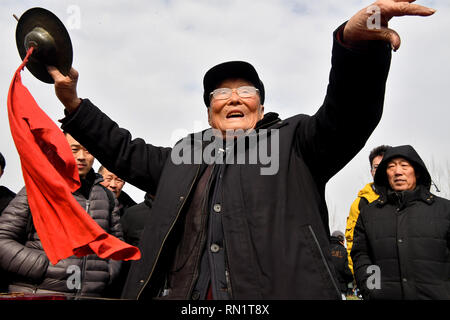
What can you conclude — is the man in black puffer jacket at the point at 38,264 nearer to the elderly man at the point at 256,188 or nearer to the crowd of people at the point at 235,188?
the crowd of people at the point at 235,188

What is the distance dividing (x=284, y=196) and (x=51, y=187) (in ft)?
4.27

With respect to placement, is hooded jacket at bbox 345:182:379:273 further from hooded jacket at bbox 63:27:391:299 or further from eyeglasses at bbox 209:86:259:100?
hooded jacket at bbox 63:27:391:299

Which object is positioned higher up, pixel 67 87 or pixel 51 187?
pixel 67 87

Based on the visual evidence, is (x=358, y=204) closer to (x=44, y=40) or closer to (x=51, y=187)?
(x=51, y=187)

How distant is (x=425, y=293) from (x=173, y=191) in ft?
8.76

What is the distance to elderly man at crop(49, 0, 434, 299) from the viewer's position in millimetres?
2059

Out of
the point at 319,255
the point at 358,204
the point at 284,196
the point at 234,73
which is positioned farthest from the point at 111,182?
the point at 319,255

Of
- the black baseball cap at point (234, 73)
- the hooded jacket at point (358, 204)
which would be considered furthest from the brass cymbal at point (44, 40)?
the hooded jacket at point (358, 204)

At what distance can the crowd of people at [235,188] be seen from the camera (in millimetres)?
2070

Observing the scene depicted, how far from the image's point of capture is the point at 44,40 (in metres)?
2.64

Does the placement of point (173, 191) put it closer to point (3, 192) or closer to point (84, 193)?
point (84, 193)

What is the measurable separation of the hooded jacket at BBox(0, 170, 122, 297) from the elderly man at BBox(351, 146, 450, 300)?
250 cm

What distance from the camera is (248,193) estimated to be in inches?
91.3

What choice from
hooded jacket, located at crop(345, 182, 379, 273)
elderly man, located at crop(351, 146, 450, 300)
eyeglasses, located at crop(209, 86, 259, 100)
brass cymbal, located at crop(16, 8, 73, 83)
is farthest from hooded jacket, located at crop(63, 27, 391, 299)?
hooded jacket, located at crop(345, 182, 379, 273)
